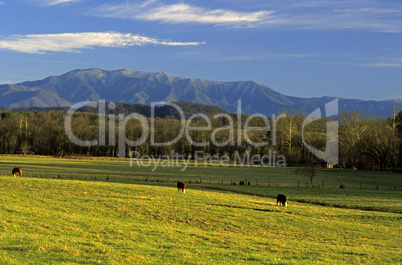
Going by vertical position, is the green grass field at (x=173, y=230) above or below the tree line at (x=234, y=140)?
below

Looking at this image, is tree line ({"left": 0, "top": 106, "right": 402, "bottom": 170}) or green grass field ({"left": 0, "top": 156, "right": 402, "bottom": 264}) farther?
tree line ({"left": 0, "top": 106, "right": 402, "bottom": 170})

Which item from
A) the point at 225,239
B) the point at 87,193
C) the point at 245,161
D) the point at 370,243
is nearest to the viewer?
the point at 225,239

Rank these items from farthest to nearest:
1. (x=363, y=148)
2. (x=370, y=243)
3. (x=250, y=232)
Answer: (x=363, y=148)
(x=250, y=232)
(x=370, y=243)

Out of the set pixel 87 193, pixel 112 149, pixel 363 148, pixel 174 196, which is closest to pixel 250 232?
pixel 174 196

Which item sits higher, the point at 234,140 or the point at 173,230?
the point at 234,140

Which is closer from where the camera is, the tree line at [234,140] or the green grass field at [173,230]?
the green grass field at [173,230]

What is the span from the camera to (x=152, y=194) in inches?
1348

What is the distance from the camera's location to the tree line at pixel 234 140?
95500mm

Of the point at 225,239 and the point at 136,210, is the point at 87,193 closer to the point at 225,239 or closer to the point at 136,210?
the point at 136,210

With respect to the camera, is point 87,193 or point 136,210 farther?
point 87,193

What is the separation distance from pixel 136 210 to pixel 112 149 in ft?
401

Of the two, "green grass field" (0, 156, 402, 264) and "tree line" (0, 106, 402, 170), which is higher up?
"tree line" (0, 106, 402, 170)

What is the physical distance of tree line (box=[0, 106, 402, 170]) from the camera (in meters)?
95.5

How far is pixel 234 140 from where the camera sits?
147m
